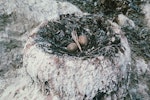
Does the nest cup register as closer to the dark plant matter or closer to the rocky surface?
the dark plant matter

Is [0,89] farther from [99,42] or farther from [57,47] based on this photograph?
[99,42]

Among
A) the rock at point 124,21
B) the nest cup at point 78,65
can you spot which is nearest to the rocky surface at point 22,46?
the rock at point 124,21

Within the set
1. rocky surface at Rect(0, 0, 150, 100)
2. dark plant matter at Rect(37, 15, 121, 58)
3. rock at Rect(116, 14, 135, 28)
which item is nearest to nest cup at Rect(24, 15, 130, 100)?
dark plant matter at Rect(37, 15, 121, 58)

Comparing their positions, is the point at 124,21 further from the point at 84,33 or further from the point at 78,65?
the point at 78,65

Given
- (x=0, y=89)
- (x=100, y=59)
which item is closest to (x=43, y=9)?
(x=0, y=89)

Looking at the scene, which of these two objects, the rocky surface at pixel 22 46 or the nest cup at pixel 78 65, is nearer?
the nest cup at pixel 78 65

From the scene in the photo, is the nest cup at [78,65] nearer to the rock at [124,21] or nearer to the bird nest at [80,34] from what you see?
the bird nest at [80,34]

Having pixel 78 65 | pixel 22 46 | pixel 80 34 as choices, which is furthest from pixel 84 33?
pixel 22 46
